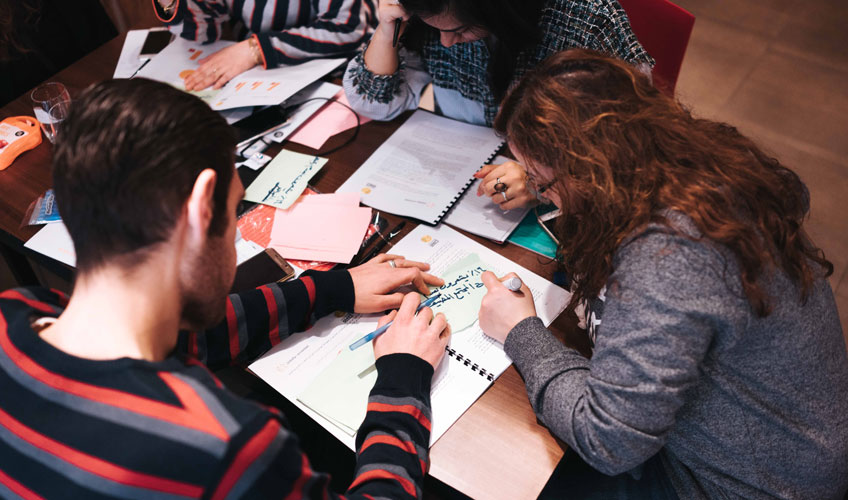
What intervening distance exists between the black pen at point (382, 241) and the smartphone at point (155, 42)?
1019mm

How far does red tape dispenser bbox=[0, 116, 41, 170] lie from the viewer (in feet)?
5.06

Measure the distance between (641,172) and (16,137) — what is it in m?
1.51

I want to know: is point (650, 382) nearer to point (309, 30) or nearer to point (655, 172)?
point (655, 172)

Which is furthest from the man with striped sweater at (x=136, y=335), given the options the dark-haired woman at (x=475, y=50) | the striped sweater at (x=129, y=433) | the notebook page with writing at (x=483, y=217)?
the dark-haired woman at (x=475, y=50)

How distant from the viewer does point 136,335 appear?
751 millimetres

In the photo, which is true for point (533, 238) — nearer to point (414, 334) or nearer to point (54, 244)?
point (414, 334)

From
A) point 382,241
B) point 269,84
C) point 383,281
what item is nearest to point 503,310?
point 383,281

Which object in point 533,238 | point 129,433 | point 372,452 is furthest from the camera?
point 533,238

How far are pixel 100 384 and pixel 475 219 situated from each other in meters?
0.83

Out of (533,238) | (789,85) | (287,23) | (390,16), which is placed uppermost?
(390,16)

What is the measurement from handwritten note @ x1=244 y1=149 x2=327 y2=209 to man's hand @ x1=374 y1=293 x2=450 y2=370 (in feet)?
1.37

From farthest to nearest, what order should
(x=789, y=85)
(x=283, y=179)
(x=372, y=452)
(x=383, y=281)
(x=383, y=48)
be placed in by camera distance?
(x=789, y=85) < (x=383, y=48) < (x=283, y=179) < (x=383, y=281) < (x=372, y=452)

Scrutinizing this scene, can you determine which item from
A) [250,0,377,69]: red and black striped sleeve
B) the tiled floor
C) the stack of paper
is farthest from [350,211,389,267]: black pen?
the tiled floor

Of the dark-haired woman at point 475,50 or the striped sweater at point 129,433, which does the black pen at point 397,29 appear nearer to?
the dark-haired woman at point 475,50
